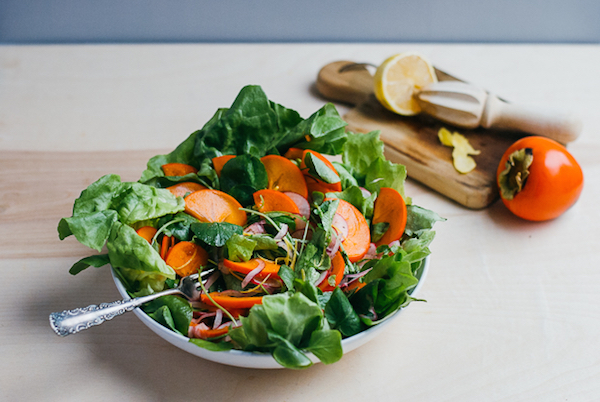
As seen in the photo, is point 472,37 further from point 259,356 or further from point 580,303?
point 259,356

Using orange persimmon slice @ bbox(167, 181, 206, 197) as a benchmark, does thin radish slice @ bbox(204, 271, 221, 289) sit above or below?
below

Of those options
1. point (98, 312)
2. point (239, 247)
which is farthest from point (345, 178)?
point (98, 312)

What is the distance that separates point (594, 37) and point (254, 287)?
77.4 inches

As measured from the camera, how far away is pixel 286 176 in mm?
958

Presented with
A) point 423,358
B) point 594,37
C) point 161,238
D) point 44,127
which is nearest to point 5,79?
point 44,127

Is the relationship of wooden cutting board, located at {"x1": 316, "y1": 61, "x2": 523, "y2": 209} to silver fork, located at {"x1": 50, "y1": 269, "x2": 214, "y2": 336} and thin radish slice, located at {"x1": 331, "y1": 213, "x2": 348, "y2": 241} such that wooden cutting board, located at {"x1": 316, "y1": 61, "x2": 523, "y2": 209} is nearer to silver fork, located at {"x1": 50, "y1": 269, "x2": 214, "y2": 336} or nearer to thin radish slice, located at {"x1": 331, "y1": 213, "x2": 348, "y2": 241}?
thin radish slice, located at {"x1": 331, "y1": 213, "x2": 348, "y2": 241}

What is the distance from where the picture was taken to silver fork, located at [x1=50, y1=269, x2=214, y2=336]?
666 mm

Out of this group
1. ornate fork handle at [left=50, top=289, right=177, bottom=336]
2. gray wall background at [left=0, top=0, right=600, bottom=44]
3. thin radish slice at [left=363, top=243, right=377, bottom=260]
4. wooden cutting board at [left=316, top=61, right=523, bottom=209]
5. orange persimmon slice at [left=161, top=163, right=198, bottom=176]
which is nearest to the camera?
ornate fork handle at [left=50, top=289, right=177, bottom=336]

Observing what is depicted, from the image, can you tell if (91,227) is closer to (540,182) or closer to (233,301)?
(233,301)

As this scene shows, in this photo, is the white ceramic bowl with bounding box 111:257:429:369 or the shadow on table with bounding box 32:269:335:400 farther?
the shadow on table with bounding box 32:269:335:400

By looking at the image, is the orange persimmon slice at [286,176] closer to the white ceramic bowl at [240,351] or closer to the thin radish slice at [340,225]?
the thin radish slice at [340,225]

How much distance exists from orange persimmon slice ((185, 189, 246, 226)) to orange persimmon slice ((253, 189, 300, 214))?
1.6 inches

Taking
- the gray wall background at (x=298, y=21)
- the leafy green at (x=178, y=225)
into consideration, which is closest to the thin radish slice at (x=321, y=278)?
the leafy green at (x=178, y=225)

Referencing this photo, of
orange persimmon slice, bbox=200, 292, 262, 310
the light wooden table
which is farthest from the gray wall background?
orange persimmon slice, bbox=200, 292, 262, 310
